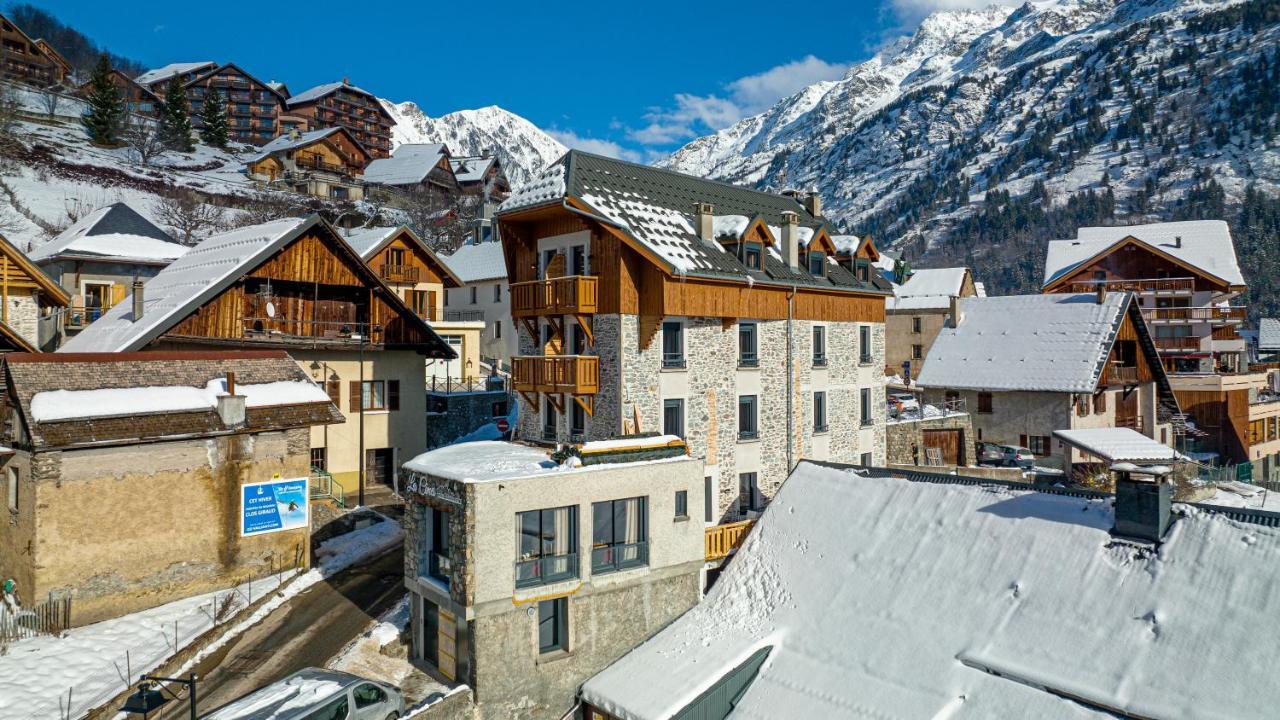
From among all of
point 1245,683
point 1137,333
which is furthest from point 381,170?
point 1245,683

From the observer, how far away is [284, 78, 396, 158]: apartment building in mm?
128625

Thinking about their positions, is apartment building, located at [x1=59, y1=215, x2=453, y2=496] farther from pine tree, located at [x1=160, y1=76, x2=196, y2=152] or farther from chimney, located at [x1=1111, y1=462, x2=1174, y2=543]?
pine tree, located at [x1=160, y1=76, x2=196, y2=152]

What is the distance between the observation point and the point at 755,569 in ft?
69.8

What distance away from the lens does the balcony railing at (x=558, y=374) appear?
93.7ft

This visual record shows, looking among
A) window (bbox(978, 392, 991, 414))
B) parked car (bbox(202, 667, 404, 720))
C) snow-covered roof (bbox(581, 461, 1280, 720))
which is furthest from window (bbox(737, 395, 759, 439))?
window (bbox(978, 392, 991, 414))

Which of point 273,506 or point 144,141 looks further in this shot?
point 144,141

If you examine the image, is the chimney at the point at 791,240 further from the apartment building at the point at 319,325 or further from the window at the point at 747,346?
the apartment building at the point at 319,325

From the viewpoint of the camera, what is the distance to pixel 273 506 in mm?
24781

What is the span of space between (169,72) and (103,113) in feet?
121

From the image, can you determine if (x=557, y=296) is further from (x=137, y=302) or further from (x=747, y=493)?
(x=137, y=302)

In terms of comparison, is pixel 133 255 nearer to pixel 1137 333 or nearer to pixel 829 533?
pixel 829 533

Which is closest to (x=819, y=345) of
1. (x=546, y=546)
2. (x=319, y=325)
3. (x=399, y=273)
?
(x=546, y=546)

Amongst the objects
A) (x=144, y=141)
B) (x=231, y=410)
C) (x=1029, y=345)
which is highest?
(x=144, y=141)

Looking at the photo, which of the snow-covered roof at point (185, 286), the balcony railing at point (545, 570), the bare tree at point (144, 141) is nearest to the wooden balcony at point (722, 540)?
the balcony railing at point (545, 570)
